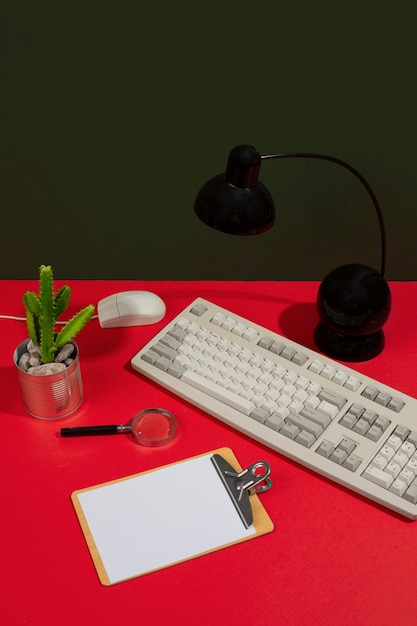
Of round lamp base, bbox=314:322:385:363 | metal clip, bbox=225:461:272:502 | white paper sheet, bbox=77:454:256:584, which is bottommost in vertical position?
white paper sheet, bbox=77:454:256:584

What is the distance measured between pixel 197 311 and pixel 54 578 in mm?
476

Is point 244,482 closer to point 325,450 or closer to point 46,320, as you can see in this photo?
point 325,450

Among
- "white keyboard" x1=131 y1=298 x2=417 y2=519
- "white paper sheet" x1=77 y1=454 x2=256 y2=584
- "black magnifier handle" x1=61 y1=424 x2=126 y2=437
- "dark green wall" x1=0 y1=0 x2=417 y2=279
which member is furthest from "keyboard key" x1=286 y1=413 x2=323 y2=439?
"dark green wall" x1=0 y1=0 x2=417 y2=279

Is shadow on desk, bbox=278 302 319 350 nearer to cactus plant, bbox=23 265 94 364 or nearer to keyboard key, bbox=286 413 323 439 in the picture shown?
keyboard key, bbox=286 413 323 439

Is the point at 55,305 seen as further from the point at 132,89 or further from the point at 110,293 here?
the point at 132,89

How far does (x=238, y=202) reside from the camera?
94 centimetres

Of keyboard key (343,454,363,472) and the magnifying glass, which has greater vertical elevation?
keyboard key (343,454,363,472)

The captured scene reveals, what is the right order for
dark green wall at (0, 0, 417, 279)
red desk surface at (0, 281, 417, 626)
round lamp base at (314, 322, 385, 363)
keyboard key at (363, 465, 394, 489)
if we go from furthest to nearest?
dark green wall at (0, 0, 417, 279) → round lamp base at (314, 322, 385, 363) → keyboard key at (363, 465, 394, 489) → red desk surface at (0, 281, 417, 626)

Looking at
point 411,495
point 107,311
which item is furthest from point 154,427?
point 411,495

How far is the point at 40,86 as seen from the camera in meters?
1.35

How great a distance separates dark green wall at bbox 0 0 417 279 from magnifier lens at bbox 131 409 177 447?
0.65 m

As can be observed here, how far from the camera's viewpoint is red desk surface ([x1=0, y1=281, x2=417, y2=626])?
2.49 ft

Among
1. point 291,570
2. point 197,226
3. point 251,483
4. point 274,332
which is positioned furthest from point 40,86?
point 291,570

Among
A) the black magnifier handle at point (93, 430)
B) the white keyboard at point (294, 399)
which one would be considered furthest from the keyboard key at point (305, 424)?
the black magnifier handle at point (93, 430)
